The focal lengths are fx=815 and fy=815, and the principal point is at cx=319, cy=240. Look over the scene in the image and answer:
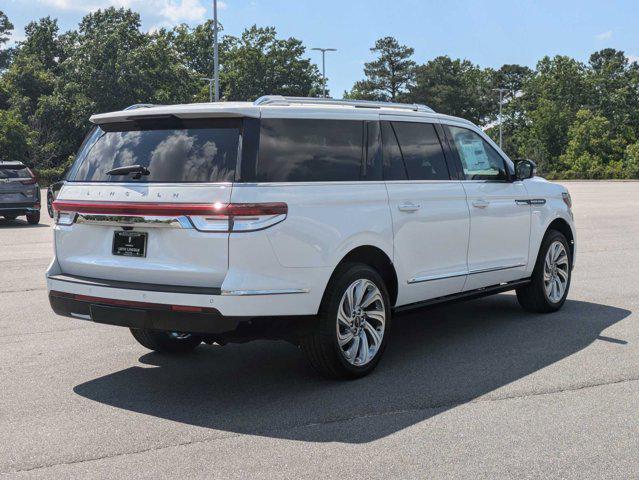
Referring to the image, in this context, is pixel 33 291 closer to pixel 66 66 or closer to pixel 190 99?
pixel 66 66

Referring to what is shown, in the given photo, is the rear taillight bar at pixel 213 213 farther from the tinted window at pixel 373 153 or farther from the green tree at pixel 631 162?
the green tree at pixel 631 162

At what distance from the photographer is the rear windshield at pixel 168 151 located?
5.03 meters

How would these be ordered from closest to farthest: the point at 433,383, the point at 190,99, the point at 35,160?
the point at 433,383 < the point at 35,160 < the point at 190,99

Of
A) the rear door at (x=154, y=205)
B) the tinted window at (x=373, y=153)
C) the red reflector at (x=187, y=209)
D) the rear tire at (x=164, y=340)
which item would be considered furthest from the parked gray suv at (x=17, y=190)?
the tinted window at (x=373, y=153)

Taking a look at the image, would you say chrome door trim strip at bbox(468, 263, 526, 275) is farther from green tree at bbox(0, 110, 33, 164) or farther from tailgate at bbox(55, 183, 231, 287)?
green tree at bbox(0, 110, 33, 164)

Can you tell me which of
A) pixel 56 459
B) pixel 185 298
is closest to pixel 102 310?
pixel 185 298

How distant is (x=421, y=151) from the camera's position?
6.43 meters

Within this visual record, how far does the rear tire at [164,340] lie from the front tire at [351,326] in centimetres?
135

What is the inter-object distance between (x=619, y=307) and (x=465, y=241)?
2573 mm

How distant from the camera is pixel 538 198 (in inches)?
305

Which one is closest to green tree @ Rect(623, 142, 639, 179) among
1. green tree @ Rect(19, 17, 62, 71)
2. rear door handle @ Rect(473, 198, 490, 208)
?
green tree @ Rect(19, 17, 62, 71)

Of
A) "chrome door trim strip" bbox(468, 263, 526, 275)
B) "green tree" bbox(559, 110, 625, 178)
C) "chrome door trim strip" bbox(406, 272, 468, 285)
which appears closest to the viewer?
"chrome door trim strip" bbox(406, 272, 468, 285)

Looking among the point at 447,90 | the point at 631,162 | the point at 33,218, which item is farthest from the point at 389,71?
the point at 33,218

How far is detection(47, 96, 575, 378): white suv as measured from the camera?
4.90 m
